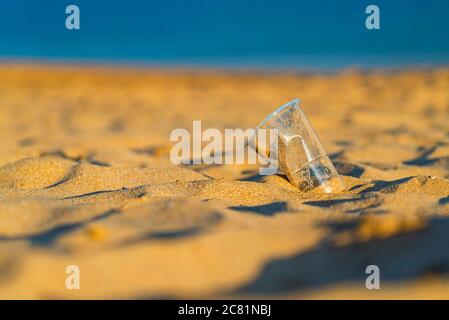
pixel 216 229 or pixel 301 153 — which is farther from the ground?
pixel 301 153

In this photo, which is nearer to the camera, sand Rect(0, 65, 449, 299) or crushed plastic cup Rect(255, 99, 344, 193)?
sand Rect(0, 65, 449, 299)

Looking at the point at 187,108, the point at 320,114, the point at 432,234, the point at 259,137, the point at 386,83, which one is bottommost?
the point at 432,234

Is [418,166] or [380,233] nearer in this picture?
[380,233]

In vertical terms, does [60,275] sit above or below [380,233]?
below

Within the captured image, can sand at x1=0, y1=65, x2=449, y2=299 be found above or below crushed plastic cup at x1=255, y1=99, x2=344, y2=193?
below

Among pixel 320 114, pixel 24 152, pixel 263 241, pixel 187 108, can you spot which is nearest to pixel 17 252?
pixel 263 241

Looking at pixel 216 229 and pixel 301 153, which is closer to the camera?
pixel 216 229
